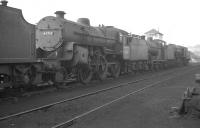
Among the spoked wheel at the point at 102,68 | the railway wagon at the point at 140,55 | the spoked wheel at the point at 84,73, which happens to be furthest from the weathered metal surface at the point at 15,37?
the railway wagon at the point at 140,55

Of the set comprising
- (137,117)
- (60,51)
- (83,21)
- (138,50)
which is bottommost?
(137,117)

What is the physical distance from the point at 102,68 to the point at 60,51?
4048mm

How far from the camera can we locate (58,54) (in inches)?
581

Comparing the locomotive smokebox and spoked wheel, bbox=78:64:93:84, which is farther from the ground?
the locomotive smokebox

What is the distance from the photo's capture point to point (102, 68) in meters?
18.1

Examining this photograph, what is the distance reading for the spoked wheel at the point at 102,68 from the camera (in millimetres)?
17948

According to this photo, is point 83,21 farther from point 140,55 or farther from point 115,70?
point 140,55

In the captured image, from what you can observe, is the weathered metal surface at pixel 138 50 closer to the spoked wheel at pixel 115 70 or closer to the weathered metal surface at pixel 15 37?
the spoked wheel at pixel 115 70

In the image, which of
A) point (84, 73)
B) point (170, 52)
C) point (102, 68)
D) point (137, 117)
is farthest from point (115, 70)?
point (170, 52)

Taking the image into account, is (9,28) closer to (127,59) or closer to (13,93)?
(13,93)

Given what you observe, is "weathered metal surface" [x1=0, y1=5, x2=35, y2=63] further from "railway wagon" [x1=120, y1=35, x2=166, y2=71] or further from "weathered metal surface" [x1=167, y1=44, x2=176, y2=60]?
"weathered metal surface" [x1=167, y1=44, x2=176, y2=60]

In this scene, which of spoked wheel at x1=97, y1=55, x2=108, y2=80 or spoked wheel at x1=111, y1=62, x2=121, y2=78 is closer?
spoked wheel at x1=97, y1=55, x2=108, y2=80

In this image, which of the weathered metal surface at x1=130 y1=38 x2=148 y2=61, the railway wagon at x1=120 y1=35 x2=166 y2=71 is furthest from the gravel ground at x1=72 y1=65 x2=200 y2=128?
the weathered metal surface at x1=130 y1=38 x2=148 y2=61

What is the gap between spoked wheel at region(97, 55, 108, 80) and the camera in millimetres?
17948
